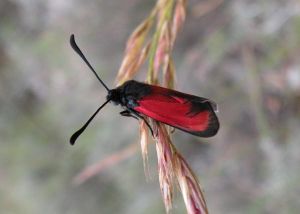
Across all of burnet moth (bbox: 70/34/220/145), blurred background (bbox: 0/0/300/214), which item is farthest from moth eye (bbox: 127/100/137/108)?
blurred background (bbox: 0/0/300/214)

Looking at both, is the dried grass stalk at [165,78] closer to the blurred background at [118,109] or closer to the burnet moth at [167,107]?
the burnet moth at [167,107]

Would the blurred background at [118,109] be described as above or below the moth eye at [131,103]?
above

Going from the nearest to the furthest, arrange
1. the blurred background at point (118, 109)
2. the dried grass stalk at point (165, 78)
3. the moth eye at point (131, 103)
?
the dried grass stalk at point (165, 78), the moth eye at point (131, 103), the blurred background at point (118, 109)

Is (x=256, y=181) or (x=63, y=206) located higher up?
(x=63, y=206)

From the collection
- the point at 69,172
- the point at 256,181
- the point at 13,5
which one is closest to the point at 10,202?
the point at 69,172

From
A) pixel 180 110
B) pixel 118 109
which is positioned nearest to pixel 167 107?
pixel 180 110

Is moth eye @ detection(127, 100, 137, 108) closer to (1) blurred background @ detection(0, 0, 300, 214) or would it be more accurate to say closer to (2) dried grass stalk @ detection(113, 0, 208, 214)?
(2) dried grass stalk @ detection(113, 0, 208, 214)

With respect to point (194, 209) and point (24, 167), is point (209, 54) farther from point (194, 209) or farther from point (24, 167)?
point (24, 167)

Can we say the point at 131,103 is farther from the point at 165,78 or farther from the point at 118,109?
the point at 118,109

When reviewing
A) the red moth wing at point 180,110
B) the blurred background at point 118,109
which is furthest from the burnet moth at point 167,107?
the blurred background at point 118,109

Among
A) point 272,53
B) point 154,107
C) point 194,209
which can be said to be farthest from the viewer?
point 272,53
